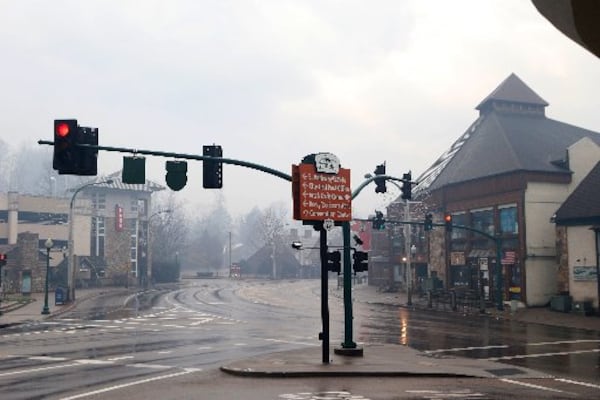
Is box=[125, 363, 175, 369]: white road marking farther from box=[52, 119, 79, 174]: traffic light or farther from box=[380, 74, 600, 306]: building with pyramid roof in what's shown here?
box=[380, 74, 600, 306]: building with pyramid roof

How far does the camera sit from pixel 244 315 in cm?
3884

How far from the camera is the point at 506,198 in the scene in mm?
48375

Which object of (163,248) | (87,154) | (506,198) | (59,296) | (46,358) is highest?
(506,198)

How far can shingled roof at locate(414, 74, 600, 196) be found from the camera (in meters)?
49.4

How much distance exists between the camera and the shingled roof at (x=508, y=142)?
49.4 m

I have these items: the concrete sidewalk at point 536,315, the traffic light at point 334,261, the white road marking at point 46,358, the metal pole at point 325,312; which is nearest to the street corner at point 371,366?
the metal pole at point 325,312

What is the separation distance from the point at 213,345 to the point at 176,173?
8.56 metres

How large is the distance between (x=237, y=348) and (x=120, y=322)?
13.1 meters

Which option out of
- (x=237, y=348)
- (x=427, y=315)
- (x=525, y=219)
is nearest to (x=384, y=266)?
(x=525, y=219)

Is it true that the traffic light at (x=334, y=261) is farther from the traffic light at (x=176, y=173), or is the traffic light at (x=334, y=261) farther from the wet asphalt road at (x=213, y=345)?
the traffic light at (x=176, y=173)

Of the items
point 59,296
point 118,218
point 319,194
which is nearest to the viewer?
point 319,194

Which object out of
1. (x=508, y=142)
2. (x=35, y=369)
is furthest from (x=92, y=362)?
(x=508, y=142)

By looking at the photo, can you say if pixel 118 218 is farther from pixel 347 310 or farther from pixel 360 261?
pixel 360 261

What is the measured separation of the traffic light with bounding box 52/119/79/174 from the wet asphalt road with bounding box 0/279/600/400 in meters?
5.52
